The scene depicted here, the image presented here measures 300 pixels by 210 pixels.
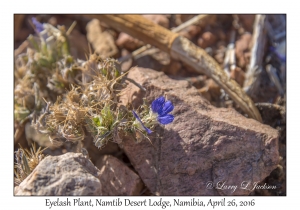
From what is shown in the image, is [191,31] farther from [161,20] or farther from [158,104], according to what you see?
[158,104]

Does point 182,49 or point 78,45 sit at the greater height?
point 78,45

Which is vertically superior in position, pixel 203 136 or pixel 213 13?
pixel 213 13

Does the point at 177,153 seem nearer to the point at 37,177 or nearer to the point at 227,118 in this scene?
the point at 227,118

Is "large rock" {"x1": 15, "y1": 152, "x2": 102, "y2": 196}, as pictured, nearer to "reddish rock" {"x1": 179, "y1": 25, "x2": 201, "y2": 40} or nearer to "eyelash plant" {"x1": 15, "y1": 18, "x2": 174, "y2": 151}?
"eyelash plant" {"x1": 15, "y1": 18, "x2": 174, "y2": 151}

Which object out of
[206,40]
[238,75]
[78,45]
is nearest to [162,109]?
[238,75]

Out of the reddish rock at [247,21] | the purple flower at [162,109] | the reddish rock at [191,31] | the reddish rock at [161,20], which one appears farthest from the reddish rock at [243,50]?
the purple flower at [162,109]

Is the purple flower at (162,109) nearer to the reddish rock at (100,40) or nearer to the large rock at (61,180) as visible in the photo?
the large rock at (61,180)
